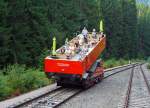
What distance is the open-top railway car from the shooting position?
78.8 feet

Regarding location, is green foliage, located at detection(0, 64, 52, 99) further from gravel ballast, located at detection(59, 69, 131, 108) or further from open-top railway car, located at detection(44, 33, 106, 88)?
gravel ballast, located at detection(59, 69, 131, 108)

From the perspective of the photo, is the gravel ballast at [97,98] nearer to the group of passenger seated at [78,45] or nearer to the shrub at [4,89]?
the group of passenger seated at [78,45]

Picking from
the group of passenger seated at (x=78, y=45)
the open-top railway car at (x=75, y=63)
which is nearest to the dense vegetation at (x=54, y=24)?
Answer: the group of passenger seated at (x=78, y=45)

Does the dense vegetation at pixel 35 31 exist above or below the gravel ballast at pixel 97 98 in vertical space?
above

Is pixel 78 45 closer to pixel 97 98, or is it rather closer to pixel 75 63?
pixel 75 63

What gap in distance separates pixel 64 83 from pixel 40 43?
24.7 metres

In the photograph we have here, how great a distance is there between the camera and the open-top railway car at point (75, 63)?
2403 centimetres

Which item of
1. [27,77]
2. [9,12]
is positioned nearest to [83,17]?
[9,12]

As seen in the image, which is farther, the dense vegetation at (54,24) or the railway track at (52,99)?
the dense vegetation at (54,24)

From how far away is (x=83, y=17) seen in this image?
7725cm

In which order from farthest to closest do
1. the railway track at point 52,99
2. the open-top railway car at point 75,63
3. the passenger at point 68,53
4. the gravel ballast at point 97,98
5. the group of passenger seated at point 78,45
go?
the group of passenger seated at point 78,45 → the passenger at point 68,53 → the open-top railway car at point 75,63 → the gravel ballast at point 97,98 → the railway track at point 52,99

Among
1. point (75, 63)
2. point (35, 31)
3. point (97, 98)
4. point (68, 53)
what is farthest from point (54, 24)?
point (97, 98)

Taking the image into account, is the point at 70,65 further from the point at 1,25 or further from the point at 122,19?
the point at 122,19

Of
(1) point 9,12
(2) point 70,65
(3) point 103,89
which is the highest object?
(1) point 9,12
